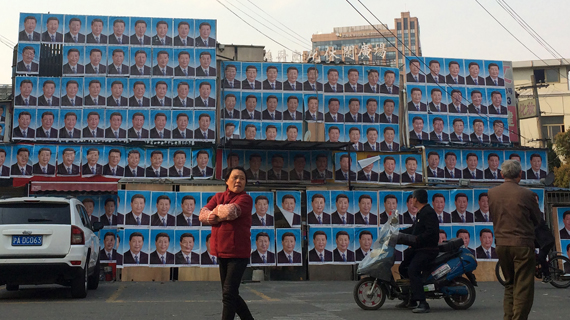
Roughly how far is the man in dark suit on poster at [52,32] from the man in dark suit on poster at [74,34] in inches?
8.1

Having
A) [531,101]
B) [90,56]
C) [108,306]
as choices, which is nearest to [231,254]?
[108,306]

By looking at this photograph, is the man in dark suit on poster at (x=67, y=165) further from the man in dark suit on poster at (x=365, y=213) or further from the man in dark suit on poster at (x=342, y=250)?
the man in dark suit on poster at (x=365, y=213)

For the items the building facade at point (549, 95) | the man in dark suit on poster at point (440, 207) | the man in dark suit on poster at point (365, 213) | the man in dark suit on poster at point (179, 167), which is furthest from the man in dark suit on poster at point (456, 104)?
the building facade at point (549, 95)

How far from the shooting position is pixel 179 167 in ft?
58.2

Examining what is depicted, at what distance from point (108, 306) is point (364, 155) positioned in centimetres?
1065

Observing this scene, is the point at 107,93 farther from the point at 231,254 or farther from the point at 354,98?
the point at 231,254

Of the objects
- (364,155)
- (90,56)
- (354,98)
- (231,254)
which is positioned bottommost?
(231,254)

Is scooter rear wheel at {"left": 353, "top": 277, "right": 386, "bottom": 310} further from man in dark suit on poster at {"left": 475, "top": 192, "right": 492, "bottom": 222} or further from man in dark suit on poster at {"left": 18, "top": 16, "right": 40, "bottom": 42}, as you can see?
man in dark suit on poster at {"left": 18, "top": 16, "right": 40, "bottom": 42}

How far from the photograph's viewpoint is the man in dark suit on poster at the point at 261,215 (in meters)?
16.5

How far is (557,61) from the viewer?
57.8m

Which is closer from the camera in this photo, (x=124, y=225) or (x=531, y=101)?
(x=124, y=225)

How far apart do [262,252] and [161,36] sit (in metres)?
7.72

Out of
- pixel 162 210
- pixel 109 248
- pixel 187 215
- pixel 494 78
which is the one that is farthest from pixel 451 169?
pixel 109 248

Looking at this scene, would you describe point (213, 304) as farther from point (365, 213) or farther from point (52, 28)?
point (52, 28)
